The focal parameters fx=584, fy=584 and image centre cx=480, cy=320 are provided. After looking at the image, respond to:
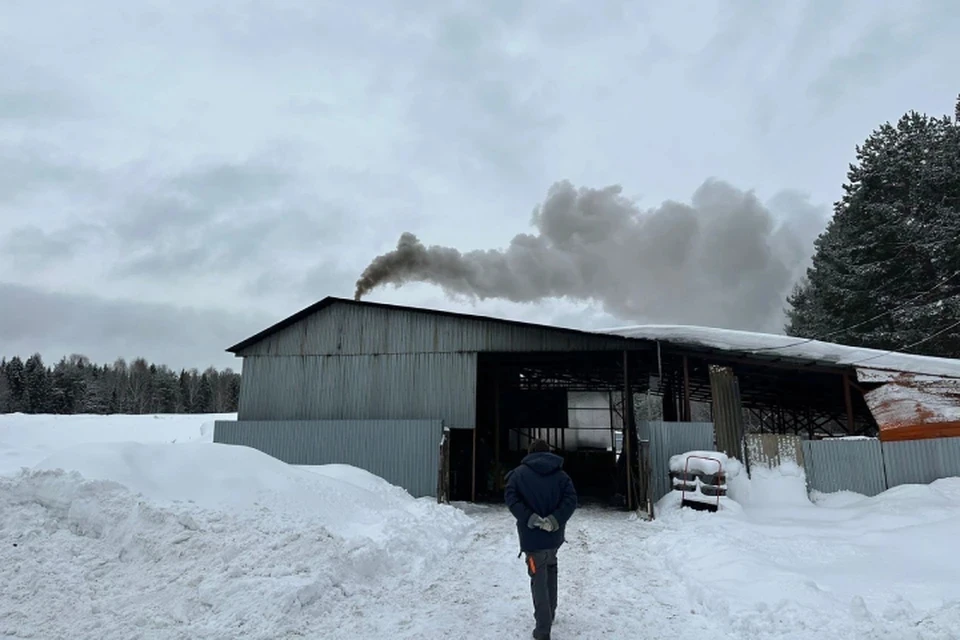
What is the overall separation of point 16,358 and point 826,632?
88.3 m

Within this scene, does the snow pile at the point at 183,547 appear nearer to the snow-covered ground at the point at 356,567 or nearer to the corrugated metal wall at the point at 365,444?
the snow-covered ground at the point at 356,567

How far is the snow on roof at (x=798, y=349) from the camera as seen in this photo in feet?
57.9

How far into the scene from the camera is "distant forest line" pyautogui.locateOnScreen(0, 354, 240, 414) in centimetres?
6750

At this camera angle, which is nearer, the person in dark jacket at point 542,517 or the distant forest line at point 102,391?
the person in dark jacket at point 542,517

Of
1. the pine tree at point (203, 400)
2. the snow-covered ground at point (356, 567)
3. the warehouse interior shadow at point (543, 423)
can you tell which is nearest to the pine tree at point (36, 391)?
the pine tree at point (203, 400)

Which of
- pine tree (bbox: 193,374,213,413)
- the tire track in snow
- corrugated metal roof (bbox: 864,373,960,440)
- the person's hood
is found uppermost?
pine tree (bbox: 193,374,213,413)

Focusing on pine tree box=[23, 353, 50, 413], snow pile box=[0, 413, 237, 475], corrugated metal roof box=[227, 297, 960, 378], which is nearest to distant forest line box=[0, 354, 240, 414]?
pine tree box=[23, 353, 50, 413]

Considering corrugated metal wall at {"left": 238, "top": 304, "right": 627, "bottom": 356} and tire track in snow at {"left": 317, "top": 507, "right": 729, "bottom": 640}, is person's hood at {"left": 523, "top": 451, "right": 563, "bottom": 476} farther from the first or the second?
corrugated metal wall at {"left": 238, "top": 304, "right": 627, "bottom": 356}

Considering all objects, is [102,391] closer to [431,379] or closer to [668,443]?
[431,379]

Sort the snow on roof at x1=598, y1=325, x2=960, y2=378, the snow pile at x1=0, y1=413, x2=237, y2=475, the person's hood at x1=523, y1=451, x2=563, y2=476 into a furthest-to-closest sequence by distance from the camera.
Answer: the snow pile at x1=0, y1=413, x2=237, y2=475 < the snow on roof at x1=598, y1=325, x2=960, y2=378 < the person's hood at x1=523, y1=451, x2=563, y2=476

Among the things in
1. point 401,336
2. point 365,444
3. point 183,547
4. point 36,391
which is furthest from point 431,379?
point 36,391

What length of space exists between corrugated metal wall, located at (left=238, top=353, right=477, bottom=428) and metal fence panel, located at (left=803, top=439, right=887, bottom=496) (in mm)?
9492

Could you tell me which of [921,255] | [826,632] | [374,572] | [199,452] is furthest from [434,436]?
[921,255]

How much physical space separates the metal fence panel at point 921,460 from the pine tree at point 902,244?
1330 centimetres
